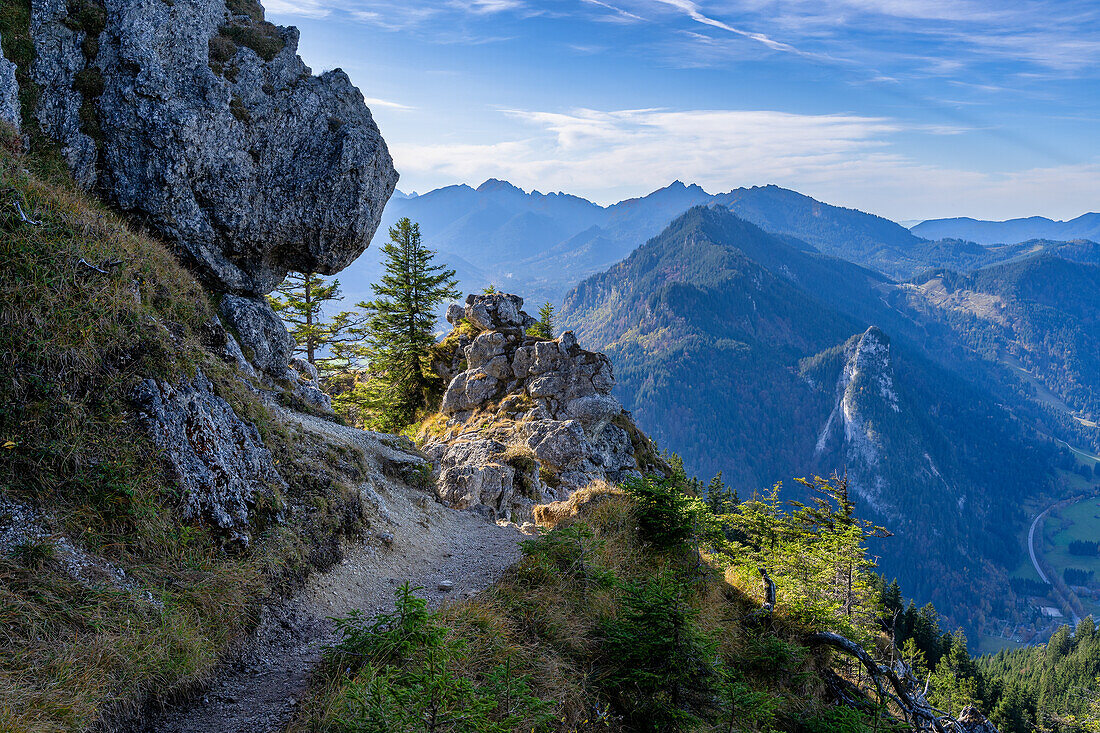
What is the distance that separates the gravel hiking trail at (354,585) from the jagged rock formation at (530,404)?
288 inches

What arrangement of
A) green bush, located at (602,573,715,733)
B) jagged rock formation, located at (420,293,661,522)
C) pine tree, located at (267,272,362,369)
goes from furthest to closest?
pine tree, located at (267,272,362,369)
jagged rock formation, located at (420,293,661,522)
green bush, located at (602,573,715,733)

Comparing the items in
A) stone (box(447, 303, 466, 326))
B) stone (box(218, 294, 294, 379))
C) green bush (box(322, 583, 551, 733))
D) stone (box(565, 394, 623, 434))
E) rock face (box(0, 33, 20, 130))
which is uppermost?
rock face (box(0, 33, 20, 130))

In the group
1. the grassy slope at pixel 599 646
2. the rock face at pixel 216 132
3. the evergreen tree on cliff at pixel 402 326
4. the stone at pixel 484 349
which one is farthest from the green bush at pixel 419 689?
the evergreen tree on cliff at pixel 402 326

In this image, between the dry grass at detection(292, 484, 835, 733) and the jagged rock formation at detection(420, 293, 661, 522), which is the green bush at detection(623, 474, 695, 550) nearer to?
the dry grass at detection(292, 484, 835, 733)

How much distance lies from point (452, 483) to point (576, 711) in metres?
13.5

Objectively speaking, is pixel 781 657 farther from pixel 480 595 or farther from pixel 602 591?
pixel 480 595

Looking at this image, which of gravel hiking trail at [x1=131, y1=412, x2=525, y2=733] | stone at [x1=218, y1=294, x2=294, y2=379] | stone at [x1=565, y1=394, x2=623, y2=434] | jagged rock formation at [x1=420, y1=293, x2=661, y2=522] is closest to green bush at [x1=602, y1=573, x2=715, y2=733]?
gravel hiking trail at [x1=131, y1=412, x2=525, y2=733]

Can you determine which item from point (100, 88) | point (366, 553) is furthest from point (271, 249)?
point (366, 553)

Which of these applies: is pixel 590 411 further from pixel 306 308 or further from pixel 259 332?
pixel 259 332

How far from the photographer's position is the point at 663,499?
12617mm

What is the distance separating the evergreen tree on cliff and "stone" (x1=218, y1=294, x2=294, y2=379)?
50.7 feet

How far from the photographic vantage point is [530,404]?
1334 inches

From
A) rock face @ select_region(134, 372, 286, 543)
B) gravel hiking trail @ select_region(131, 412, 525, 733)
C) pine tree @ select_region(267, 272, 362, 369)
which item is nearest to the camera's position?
gravel hiking trail @ select_region(131, 412, 525, 733)

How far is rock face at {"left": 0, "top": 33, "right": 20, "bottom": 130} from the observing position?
13.1m
